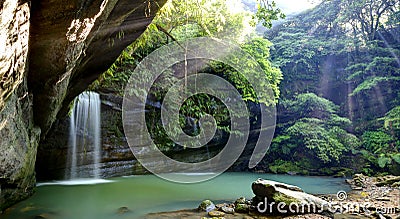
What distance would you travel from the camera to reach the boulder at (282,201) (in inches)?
183

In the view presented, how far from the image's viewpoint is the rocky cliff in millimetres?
2033

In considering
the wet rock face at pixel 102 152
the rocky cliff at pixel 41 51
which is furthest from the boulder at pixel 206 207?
the wet rock face at pixel 102 152

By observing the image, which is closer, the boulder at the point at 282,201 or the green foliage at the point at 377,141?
the boulder at the point at 282,201

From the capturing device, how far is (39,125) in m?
4.66

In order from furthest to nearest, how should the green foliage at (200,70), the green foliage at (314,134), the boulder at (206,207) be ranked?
the green foliage at (314,134) → the green foliage at (200,70) → the boulder at (206,207)

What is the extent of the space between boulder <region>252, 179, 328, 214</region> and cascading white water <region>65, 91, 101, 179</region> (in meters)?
5.64

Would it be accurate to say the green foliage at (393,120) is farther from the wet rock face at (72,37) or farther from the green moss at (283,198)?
the wet rock face at (72,37)

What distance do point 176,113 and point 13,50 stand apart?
28.0 ft

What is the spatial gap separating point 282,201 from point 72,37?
406 cm

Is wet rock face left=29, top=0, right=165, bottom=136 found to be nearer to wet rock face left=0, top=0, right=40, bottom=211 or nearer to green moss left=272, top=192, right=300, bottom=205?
wet rock face left=0, top=0, right=40, bottom=211

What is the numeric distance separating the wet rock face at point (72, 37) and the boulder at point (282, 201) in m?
3.62

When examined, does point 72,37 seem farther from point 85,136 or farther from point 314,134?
point 314,134

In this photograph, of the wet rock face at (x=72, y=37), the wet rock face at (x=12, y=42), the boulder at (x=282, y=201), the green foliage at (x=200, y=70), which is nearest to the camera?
the wet rock face at (x=12, y=42)

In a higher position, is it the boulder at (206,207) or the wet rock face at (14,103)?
the wet rock face at (14,103)
